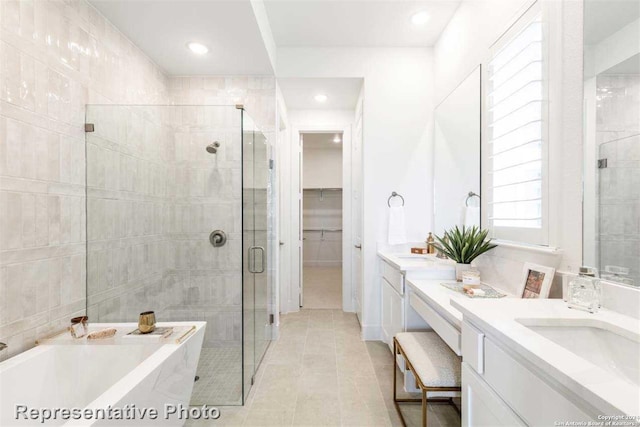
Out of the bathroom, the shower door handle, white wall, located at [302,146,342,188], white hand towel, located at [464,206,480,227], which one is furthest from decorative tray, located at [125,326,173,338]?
white wall, located at [302,146,342,188]

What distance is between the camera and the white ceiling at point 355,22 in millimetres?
2340

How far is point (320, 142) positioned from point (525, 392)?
6020mm

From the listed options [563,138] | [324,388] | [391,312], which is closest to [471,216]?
[563,138]

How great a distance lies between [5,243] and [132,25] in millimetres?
1639

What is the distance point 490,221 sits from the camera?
185 centimetres

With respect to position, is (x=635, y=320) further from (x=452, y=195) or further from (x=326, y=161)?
(x=326, y=161)

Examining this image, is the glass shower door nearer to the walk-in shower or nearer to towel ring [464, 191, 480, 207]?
the walk-in shower

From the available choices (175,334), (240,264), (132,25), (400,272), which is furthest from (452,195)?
(132,25)

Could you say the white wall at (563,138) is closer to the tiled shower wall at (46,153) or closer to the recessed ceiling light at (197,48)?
the recessed ceiling light at (197,48)

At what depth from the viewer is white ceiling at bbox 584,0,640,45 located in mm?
991

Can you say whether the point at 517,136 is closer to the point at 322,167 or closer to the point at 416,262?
the point at 416,262

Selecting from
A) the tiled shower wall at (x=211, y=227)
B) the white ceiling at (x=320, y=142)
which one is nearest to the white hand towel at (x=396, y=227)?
the tiled shower wall at (x=211, y=227)

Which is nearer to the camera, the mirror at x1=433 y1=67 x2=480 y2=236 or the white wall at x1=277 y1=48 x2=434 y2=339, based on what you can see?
the mirror at x1=433 y1=67 x2=480 y2=236

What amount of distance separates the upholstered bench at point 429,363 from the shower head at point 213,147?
1985 millimetres
